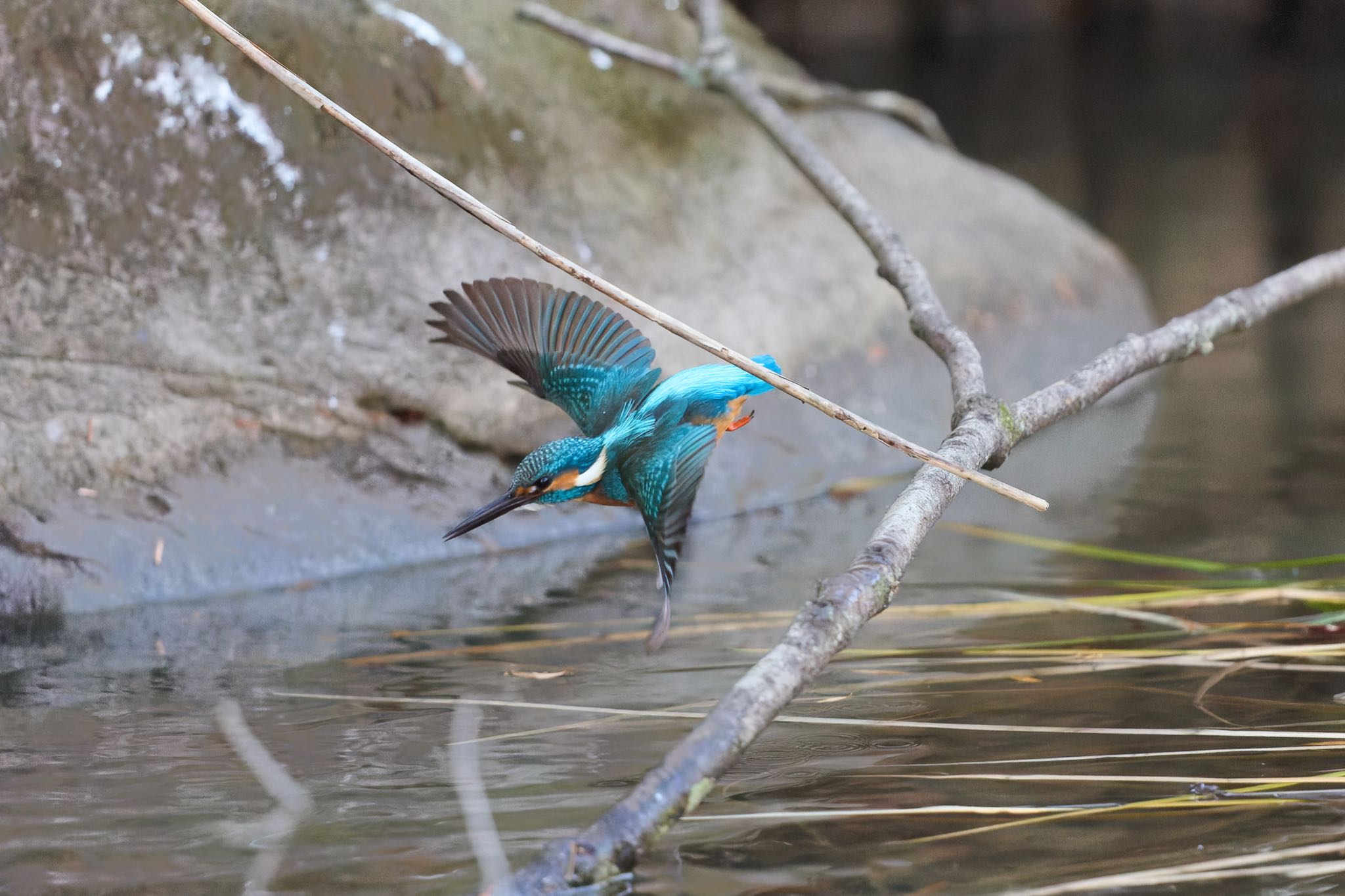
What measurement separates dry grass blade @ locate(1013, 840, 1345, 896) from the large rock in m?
2.02

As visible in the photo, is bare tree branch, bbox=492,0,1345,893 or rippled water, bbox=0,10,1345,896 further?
rippled water, bbox=0,10,1345,896

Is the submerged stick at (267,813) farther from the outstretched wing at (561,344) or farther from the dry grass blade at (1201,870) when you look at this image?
the dry grass blade at (1201,870)

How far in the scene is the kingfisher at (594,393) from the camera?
1893 millimetres

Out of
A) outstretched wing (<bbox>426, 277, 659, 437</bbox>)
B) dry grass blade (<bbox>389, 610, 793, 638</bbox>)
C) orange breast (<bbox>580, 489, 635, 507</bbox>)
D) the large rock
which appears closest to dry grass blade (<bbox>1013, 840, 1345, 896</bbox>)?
orange breast (<bbox>580, 489, 635, 507</bbox>)

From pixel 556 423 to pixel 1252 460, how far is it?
1909mm

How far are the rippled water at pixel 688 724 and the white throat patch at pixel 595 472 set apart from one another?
0.40m

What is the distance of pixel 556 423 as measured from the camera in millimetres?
3504

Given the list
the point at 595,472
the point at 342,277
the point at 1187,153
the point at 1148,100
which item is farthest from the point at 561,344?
the point at 1148,100

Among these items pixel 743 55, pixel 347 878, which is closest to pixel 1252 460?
pixel 743 55

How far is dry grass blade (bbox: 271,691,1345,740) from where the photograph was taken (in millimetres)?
1883

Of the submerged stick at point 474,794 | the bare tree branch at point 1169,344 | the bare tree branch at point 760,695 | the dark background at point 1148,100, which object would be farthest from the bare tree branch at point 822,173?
the dark background at point 1148,100

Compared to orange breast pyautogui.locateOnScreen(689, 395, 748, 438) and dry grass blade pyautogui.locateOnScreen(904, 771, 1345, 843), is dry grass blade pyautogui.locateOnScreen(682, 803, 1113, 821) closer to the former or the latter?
dry grass blade pyautogui.locateOnScreen(904, 771, 1345, 843)

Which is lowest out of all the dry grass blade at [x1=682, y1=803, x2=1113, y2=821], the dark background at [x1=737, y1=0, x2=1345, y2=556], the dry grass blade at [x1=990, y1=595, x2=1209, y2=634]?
the dry grass blade at [x1=682, y1=803, x2=1113, y2=821]

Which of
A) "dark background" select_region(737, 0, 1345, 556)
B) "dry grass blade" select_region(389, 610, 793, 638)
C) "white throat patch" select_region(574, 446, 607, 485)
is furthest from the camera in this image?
"dark background" select_region(737, 0, 1345, 556)
